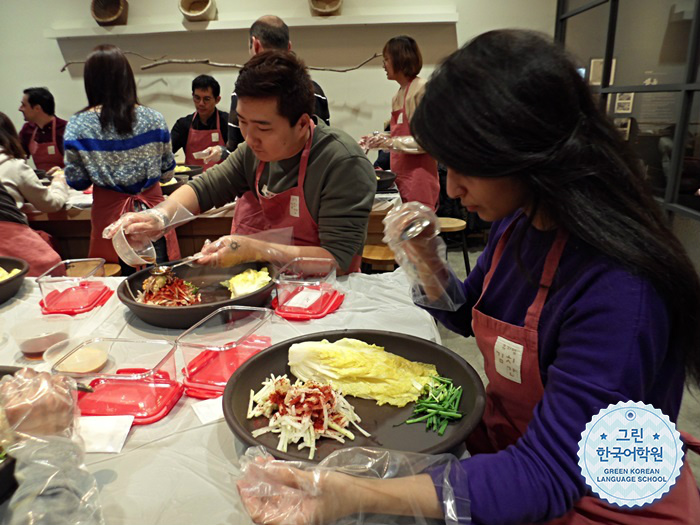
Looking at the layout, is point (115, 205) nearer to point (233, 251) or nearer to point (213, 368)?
point (233, 251)

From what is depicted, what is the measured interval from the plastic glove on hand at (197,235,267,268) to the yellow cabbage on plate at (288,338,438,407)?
719mm

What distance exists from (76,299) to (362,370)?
128cm

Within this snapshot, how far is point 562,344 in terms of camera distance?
973mm

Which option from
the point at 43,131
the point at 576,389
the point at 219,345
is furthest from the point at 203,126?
the point at 576,389

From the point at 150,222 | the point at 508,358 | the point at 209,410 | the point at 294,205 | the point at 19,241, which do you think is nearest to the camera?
the point at 508,358

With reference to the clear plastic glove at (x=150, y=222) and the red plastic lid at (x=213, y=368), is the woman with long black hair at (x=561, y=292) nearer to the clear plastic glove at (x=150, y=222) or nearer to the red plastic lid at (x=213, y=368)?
the red plastic lid at (x=213, y=368)

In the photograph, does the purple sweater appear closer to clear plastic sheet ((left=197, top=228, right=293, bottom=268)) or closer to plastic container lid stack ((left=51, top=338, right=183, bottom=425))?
plastic container lid stack ((left=51, top=338, right=183, bottom=425))

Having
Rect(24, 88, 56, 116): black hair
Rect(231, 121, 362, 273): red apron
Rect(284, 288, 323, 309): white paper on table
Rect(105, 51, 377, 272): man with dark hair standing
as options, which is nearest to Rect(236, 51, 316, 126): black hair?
Rect(105, 51, 377, 272): man with dark hair standing

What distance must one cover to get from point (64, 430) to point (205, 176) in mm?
1713

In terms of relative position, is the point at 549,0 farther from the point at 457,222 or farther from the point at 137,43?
the point at 137,43

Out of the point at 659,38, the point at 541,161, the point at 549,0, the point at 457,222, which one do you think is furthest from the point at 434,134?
the point at 549,0

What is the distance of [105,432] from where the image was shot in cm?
116

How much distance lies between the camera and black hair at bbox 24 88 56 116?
17.1 feet

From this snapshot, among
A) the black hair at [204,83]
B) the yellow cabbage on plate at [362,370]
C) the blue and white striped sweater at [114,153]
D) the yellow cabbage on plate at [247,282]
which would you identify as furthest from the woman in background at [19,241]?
A: the black hair at [204,83]
